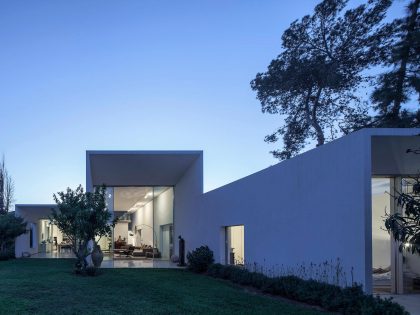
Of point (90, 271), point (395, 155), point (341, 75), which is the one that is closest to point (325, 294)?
point (395, 155)

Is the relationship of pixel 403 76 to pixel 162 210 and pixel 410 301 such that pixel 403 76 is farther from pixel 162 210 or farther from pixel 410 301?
pixel 162 210

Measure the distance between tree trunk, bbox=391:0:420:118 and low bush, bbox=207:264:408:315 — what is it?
8.25 m

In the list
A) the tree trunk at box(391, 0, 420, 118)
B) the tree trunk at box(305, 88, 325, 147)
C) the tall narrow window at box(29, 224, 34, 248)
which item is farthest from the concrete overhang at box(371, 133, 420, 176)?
the tall narrow window at box(29, 224, 34, 248)

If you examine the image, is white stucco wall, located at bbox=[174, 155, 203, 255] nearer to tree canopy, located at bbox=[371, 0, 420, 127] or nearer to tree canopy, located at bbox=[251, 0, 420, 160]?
tree canopy, located at bbox=[251, 0, 420, 160]

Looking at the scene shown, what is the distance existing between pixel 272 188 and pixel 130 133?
32.8 ft

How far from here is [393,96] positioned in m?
16.9

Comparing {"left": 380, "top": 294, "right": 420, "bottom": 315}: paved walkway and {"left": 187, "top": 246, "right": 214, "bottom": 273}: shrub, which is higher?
{"left": 380, "top": 294, "right": 420, "bottom": 315}: paved walkway

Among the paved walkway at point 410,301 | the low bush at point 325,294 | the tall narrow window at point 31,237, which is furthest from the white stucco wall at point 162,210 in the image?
the paved walkway at point 410,301

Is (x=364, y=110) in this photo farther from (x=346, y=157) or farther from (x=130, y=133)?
(x=346, y=157)

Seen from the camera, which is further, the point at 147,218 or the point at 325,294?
the point at 147,218

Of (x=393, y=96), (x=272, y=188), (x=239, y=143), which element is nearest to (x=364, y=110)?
(x=393, y=96)

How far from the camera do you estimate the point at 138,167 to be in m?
23.3

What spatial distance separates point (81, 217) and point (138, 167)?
22.7ft

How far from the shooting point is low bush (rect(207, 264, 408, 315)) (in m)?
7.69
